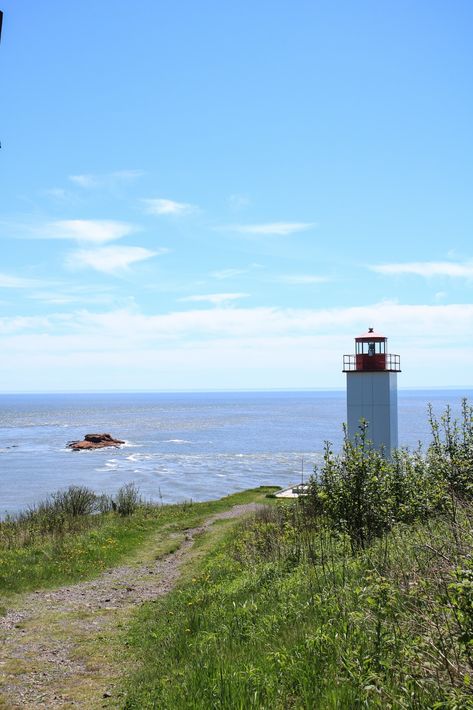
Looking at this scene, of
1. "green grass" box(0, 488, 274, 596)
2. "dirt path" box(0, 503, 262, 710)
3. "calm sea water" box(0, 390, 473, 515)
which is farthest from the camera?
"calm sea water" box(0, 390, 473, 515)

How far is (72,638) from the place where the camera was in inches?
442

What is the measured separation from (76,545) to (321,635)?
1384 centimetres

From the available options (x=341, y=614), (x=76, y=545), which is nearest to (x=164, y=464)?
(x=76, y=545)

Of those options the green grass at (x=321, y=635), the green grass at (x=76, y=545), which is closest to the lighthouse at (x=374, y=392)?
the green grass at (x=76, y=545)

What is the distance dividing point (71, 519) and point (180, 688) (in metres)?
17.9

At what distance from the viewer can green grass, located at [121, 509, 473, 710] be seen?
4.77 metres

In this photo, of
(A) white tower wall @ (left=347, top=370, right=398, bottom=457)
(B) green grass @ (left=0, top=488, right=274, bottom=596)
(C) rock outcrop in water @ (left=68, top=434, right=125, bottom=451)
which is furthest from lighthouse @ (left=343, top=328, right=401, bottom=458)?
(C) rock outcrop in water @ (left=68, top=434, right=125, bottom=451)

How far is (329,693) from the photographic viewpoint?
17.5 ft

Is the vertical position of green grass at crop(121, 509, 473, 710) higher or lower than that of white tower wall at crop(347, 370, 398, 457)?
lower

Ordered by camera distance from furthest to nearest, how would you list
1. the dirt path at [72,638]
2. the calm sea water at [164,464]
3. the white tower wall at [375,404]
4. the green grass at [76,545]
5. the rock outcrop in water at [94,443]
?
the rock outcrop in water at [94,443]
the calm sea water at [164,464]
the white tower wall at [375,404]
the green grass at [76,545]
the dirt path at [72,638]

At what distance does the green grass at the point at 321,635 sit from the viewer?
477 centimetres

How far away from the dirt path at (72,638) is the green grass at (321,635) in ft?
1.73

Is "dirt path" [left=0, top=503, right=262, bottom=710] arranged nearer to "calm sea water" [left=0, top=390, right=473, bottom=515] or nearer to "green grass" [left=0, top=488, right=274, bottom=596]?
"green grass" [left=0, top=488, right=274, bottom=596]

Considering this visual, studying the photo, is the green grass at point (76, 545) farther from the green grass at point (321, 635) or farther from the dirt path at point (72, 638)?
the green grass at point (321, 635)
